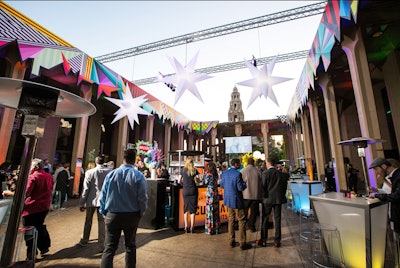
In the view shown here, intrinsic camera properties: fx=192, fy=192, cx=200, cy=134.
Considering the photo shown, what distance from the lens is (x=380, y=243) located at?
2.68 metres

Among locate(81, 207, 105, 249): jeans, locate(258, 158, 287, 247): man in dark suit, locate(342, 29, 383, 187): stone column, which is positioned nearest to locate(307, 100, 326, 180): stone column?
locate(342, 29, 383, 187): stone column

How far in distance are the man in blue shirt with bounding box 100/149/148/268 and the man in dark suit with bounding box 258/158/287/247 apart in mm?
2514

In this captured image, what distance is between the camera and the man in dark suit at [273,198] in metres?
3.70

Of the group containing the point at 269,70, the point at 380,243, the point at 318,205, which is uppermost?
the point at 269,70

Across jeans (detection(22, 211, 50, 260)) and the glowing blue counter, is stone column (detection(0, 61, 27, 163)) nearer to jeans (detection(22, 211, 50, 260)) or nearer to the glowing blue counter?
jeans (detection(22, 211, 50, 260))

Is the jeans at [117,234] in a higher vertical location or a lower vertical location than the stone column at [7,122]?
lower

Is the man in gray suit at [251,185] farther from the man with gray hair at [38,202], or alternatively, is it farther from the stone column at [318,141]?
the stone column at [318,141]

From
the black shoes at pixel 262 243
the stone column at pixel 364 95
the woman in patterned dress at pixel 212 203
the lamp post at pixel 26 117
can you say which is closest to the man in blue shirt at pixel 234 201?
the black shoes at pixel 262 243

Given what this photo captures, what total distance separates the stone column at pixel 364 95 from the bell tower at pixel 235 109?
142 ft

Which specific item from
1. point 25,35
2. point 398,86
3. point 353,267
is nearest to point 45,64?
point 25,35

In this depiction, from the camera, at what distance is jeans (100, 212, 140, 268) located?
2.27 metres

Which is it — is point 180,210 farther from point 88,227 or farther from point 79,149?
point 79,149

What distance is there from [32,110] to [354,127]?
59.4 ft

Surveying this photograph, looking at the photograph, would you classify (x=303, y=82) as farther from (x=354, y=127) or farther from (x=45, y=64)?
(x=45, y=64)
